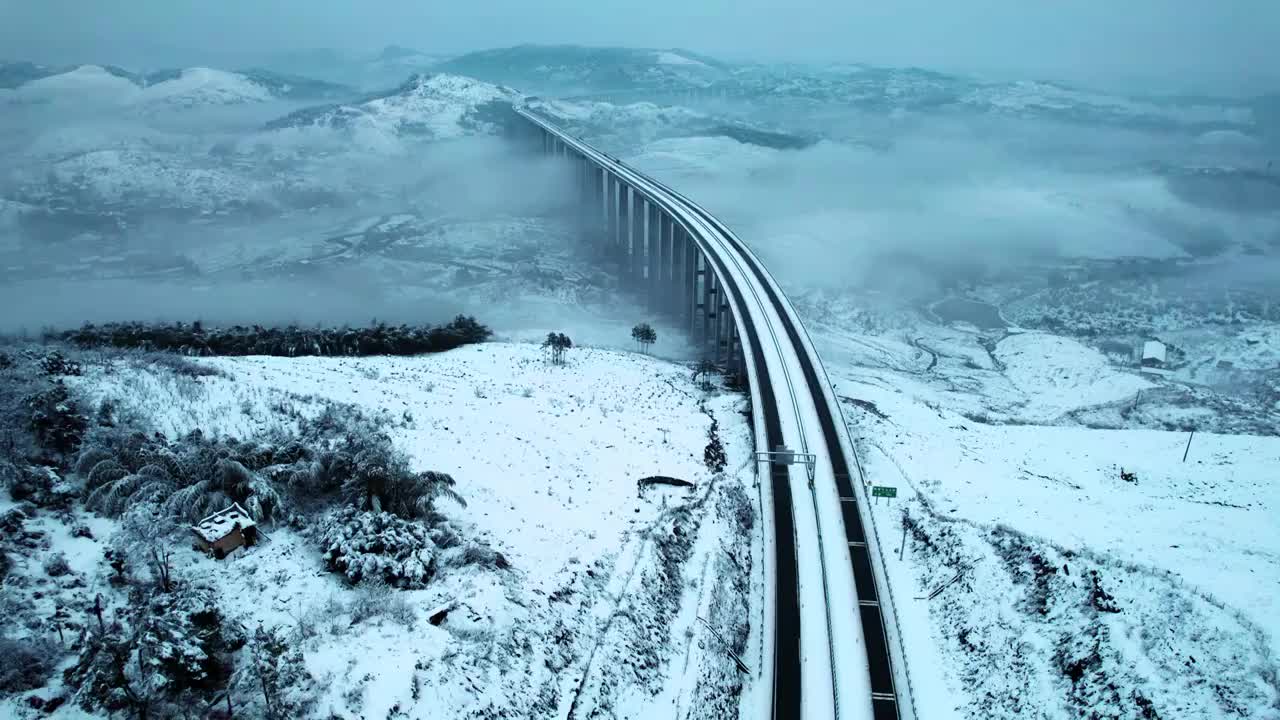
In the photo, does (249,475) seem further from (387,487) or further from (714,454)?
(714,454)

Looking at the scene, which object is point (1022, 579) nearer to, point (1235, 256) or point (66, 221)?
point (1235, 256)

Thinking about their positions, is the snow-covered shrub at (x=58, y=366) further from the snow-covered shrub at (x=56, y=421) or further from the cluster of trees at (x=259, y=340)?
the cluster of trees at (x=259, y=340)

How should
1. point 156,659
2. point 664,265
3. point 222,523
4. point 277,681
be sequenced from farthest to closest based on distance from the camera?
point 664,265 → point 222,523 → point 277,681 → point 156,659

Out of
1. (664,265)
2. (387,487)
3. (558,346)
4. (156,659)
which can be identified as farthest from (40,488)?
(664,265)

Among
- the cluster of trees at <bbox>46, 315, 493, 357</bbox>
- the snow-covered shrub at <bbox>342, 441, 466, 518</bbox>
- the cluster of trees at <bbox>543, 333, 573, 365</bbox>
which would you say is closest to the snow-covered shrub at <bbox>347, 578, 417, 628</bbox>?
the snow-covered shrub at <bbox>342, 441, 466, 518</bbox>

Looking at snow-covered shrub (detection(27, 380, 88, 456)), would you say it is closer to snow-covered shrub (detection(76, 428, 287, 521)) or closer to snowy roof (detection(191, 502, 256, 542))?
snow-covered shrub (detection(76, 428, 287, 521))

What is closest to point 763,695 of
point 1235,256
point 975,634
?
point 975,634
